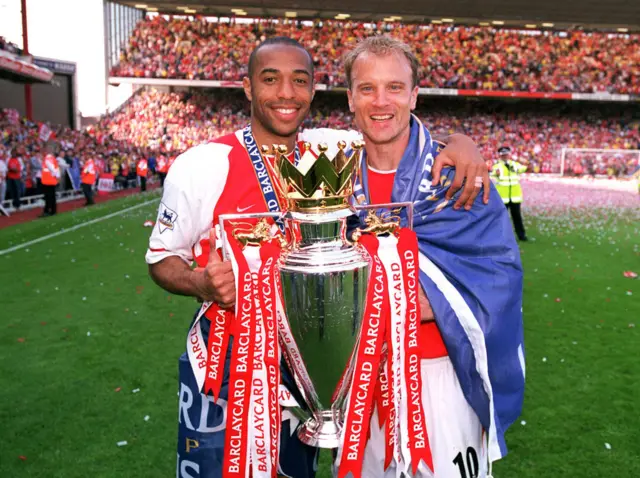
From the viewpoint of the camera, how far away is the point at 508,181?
11273 millimetres

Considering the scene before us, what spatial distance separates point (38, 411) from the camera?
4.36 m

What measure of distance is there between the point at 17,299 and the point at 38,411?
3.46m

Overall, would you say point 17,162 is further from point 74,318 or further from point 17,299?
point 74,318

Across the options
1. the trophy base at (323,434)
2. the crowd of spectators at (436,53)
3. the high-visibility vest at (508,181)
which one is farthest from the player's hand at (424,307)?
the crowd of spectators at (436,53)

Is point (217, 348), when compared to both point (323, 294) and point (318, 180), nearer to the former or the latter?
point (323, 294)

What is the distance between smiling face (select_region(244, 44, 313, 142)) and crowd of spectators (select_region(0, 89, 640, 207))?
86.7 feet

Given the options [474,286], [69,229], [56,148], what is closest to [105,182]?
[56,148]

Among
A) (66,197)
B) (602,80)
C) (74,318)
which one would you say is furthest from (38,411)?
(602,80)

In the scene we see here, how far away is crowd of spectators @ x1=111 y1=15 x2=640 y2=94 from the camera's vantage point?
34.9 meters

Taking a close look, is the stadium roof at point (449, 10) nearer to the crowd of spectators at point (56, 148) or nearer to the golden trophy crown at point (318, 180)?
the crowd of spectators at point (56, 148)

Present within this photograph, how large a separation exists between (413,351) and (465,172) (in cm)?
55

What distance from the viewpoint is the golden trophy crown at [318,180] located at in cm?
150

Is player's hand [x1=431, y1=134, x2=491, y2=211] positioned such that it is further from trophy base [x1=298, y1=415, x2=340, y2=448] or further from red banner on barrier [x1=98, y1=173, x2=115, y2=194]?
red banner on barrier [x1=98, y1=173, x2=115, y2=194]

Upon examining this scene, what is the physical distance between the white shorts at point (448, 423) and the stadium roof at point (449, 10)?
3535 centimetres
